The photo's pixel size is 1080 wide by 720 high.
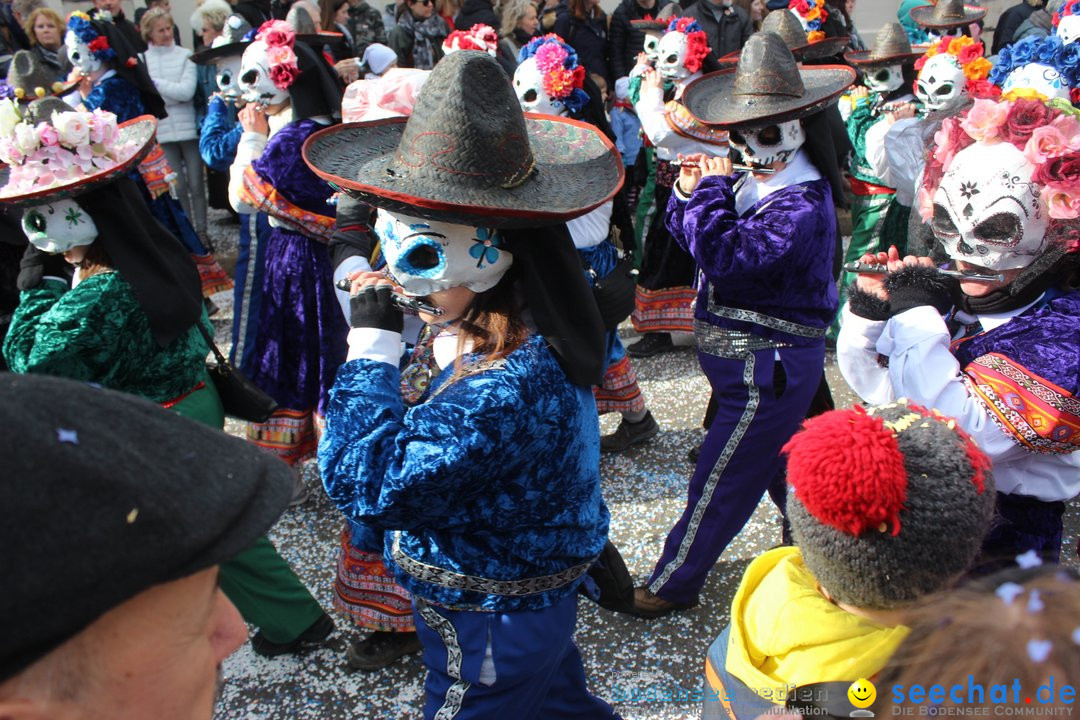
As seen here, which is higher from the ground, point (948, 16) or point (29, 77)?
point (29, 77)

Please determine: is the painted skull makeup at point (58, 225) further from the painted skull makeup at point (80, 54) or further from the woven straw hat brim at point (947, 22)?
the woven straw hat brim at point (947, 22)

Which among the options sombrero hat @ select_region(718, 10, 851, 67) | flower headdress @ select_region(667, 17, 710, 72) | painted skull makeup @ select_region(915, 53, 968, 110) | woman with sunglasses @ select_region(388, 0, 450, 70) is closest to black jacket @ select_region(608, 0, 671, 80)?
woman with sunglasses @ select_region(388, 0, 450, 70)

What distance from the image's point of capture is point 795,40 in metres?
5.35

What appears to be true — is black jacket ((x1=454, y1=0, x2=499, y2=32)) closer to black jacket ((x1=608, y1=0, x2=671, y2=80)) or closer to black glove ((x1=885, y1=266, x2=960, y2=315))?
black jacket ((x1=608, y1=0, x2=671, y2=80))

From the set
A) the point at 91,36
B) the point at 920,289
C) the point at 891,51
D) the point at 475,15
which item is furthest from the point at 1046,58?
the point at 91,36

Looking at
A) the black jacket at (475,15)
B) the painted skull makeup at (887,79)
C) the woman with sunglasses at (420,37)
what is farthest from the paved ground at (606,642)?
the black jacket at (475,15)

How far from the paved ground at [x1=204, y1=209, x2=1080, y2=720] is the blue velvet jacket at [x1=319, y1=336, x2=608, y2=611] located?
101cm

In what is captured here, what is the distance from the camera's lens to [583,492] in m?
1.89

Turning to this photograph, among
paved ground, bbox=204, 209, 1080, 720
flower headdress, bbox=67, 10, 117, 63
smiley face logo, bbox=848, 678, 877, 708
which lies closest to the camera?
smiley face logo, bbox=848, 678, 877, 708

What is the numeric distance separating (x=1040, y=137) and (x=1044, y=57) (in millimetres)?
2856

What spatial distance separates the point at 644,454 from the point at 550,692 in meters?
2.18

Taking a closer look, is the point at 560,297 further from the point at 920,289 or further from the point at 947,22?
the point at 947,22

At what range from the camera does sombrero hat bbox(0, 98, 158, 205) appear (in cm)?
261

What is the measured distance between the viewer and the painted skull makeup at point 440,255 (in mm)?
1799
